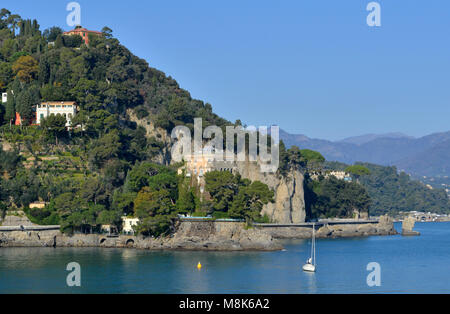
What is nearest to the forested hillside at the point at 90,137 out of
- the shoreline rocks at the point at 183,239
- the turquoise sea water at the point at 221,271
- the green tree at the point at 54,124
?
the green tree at the point at 54,124

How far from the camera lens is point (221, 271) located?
172ft

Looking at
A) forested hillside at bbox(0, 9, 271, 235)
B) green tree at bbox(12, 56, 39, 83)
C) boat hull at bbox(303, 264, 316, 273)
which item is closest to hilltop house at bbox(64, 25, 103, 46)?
forested hillside at bbox(0, 9, 271, 235)

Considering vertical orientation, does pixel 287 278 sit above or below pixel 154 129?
below

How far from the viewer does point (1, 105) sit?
87625 millimetres

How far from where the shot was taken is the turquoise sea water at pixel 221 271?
150 feet

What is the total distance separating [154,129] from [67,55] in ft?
48.9

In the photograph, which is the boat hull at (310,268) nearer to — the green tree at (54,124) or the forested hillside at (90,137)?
the forested hillside at (90,137)

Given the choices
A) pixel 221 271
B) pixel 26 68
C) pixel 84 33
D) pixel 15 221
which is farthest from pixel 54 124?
pixel 221 271

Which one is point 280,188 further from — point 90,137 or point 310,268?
point 310,268

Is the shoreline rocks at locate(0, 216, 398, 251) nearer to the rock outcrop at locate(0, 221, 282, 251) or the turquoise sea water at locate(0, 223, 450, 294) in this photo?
the rock outcrop at locate(0, 221, 282, 251)

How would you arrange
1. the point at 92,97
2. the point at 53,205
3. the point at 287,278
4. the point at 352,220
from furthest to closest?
the point at 352,220 < the point at 92,97 < the point at 53,205 < the point at 287,278

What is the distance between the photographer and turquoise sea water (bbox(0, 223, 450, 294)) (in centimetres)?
4575
